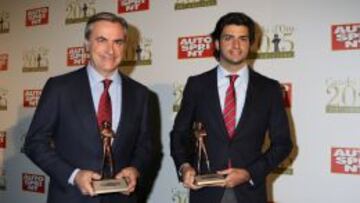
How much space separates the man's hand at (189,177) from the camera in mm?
1517

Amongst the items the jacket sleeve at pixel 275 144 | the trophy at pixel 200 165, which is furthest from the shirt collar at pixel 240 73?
the trophy at pixel 200 165

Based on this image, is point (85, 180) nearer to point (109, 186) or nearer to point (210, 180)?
point (109, 186)

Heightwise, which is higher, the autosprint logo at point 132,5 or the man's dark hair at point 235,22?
the autosprint logo at point 132,5

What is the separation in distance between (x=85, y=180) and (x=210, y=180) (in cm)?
42

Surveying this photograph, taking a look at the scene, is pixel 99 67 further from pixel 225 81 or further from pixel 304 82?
pixel 304 82

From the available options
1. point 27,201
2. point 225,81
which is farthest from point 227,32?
point 27,201

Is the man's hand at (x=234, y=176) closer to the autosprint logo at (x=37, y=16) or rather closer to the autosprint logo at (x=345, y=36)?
the autosprint logo at (x=345, y=36)

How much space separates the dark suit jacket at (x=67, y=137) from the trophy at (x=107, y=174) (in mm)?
26

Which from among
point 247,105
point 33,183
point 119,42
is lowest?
point 33,183

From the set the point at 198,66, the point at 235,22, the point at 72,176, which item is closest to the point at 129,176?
the point at 72,176

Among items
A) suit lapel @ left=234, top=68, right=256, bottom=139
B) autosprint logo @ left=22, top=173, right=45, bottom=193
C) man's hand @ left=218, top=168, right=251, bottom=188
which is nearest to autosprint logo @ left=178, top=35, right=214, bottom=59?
suit lapel @ left=234, top=68, right=256, bottom=139

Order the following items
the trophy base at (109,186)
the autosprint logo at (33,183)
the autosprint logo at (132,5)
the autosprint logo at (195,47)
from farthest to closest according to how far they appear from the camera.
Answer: the autosprint logo at (33,183), the autosprint logo at (132,5), the autosprint logo at (195,47), the trophy base at (109,186)

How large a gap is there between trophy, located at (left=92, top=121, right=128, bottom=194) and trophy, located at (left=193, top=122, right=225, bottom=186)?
0.27m

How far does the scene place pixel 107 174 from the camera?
151cm
